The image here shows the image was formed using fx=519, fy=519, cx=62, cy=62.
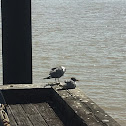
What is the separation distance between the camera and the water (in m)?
12.9

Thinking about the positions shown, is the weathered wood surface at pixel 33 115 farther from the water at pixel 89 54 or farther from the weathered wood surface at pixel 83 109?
the water at pixel 89 54

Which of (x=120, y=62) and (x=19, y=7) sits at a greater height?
(x=19, y=7)

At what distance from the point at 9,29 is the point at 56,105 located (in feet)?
3.56

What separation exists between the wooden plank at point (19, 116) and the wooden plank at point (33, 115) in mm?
48

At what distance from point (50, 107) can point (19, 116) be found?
0.50 m

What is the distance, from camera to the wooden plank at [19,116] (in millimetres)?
5691

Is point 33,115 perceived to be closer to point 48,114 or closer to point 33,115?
point 33,115

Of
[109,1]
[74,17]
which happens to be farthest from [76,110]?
[109,1]

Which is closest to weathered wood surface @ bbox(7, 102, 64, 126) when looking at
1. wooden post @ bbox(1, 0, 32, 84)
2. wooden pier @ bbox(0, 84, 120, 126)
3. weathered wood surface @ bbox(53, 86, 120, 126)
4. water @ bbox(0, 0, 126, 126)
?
wooden pier @ bbox(0, 84, 120, 126)

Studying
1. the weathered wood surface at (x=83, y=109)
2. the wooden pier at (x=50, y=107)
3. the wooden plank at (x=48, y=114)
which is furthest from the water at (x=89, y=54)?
the weathered wood surface at (x=83, y=109)

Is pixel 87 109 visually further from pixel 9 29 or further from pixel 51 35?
pixel 51 35

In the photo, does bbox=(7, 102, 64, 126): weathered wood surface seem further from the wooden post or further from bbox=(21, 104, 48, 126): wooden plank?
the wooden post

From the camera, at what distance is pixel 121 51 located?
1938 centimetres

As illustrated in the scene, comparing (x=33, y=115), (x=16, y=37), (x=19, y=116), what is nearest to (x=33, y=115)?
(x=33, y=115)
